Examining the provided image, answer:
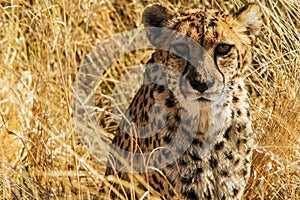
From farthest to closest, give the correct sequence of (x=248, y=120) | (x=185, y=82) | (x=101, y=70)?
(x=101, y=70)
(x=248, y=120)
(x=185, y=82)

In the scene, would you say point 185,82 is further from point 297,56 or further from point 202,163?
point 297,56

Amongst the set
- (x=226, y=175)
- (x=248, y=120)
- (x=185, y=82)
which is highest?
(x=185, y=82)

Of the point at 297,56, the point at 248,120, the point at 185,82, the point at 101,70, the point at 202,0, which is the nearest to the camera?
the point at 185,82

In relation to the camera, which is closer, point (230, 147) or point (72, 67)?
point (230, 147)

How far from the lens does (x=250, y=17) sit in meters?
3.33

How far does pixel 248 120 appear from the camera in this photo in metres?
3.25

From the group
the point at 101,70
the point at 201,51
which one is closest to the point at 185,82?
the point at 201,51

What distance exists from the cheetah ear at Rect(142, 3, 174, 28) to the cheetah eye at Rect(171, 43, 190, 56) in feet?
0.64

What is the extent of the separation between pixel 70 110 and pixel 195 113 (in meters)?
0.67

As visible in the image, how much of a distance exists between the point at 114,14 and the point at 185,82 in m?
2.29

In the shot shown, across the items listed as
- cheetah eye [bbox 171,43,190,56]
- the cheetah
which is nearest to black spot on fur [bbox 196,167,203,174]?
the cheetah

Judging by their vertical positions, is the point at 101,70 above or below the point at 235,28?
below

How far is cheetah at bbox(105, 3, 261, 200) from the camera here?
3100mm

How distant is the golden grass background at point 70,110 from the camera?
339 centimetres
